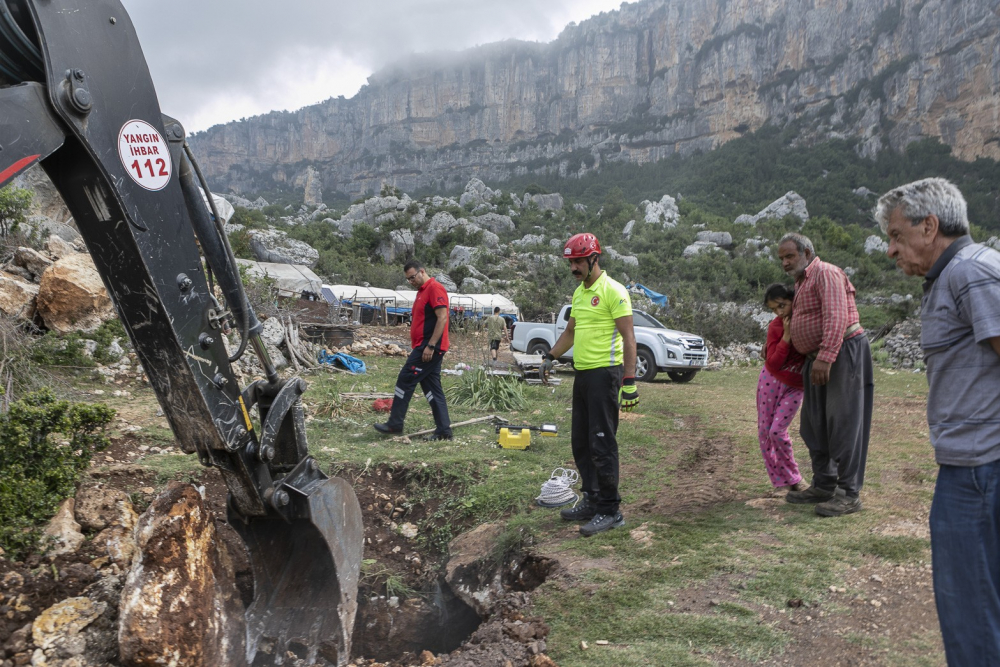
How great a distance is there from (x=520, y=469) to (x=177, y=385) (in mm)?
3644

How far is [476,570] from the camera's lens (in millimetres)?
3984

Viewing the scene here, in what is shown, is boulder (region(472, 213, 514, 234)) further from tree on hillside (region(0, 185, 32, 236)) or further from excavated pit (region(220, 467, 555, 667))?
excavated pit (region(220, 467, 555, 667))

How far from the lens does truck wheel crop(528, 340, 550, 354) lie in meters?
14.2

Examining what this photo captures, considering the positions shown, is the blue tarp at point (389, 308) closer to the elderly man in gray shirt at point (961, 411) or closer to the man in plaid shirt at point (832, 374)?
the man in plaid shirt at point (832, 374)

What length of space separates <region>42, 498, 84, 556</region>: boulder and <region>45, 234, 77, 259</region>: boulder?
28.5ft

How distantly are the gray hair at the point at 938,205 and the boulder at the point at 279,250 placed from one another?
3578cm

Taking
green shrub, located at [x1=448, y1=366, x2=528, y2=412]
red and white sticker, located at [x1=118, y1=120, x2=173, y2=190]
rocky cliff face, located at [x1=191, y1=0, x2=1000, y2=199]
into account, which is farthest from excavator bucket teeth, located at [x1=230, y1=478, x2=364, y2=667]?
rocky cliff face, located at [x1=191, y1=0, x2=1000, y2=199]

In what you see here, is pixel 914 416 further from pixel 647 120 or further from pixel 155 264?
pixel 647 120

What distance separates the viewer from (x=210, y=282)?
238cm

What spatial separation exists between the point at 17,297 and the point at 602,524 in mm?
8993

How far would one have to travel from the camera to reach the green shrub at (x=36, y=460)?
10.1 ft

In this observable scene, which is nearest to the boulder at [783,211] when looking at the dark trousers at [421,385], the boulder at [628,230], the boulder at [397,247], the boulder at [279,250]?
the boulder at [628,230]

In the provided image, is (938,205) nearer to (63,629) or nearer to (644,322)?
(63,629)

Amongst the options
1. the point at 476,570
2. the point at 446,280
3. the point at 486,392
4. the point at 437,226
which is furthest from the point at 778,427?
the point at 437,226
